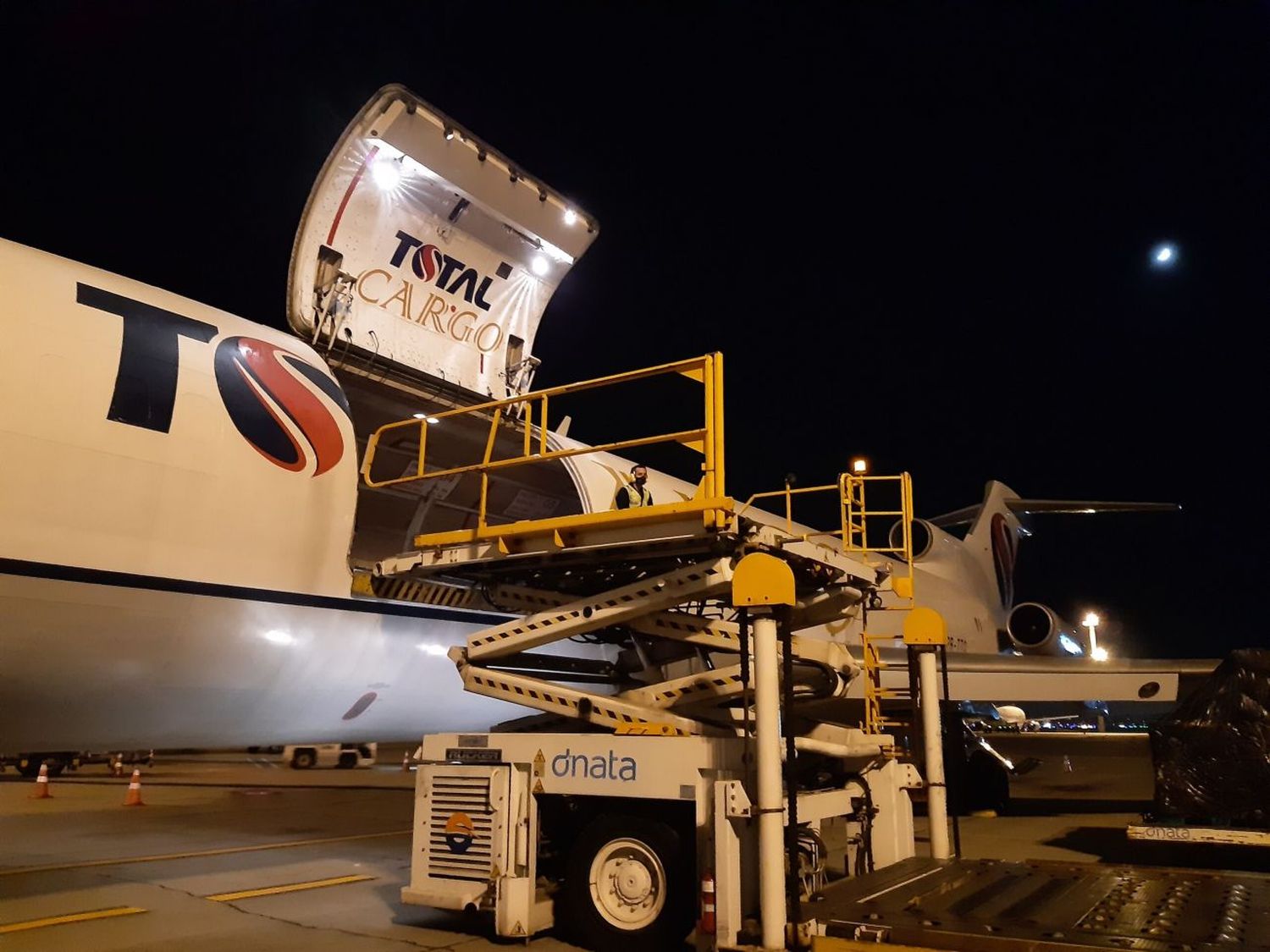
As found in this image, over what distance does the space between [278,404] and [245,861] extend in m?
4.78

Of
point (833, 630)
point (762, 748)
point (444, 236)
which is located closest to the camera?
point (762, 748)

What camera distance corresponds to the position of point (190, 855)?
9820 millimetres

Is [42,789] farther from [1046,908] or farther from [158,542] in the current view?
[1046,908]

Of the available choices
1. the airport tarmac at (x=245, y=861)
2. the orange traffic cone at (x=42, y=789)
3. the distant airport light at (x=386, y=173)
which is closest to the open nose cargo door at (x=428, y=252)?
the distant airport light at (x=386, y=173)

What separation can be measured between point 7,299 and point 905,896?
650 centimetres

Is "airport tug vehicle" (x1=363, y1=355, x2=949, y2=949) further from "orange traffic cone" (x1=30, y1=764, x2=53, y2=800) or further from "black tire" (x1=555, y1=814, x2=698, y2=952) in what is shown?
"orange traffic cone" (x1=30, y1=764, x2=53, y2=800)

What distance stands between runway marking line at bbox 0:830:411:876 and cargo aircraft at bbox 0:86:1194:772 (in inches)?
101

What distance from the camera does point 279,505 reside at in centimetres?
728

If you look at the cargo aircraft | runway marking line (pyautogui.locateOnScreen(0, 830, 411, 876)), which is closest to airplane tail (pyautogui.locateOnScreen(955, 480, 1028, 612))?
the cargo aircraft

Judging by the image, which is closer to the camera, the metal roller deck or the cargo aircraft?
the metal roller deck

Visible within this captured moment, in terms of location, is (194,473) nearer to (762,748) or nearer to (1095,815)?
(762,748)

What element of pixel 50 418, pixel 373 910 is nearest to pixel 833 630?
pixel 373 910

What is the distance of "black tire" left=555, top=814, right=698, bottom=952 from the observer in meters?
Answer: 5.65

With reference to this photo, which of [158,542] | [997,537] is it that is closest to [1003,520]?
[997,537]
